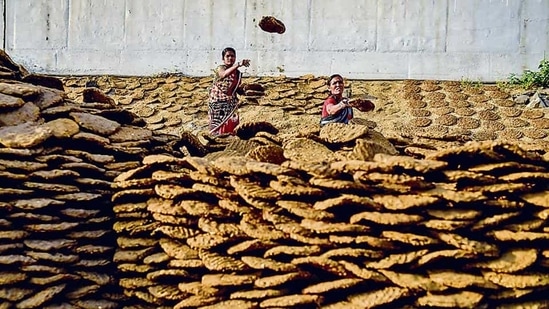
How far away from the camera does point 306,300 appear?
3.59 metres

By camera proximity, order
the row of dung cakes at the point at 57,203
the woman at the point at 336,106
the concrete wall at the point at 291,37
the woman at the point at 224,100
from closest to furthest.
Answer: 1. the row of dung cakes at the point at 57,203
2. the woman at the point at 336,106
3. the woman at the point at 224,100
4. the concrete wall at the point at 291,37

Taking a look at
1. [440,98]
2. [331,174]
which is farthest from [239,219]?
[440,98]

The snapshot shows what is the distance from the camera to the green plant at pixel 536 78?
31.0 feet

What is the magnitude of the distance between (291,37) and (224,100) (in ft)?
10.0

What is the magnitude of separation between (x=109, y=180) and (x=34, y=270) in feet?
2.30

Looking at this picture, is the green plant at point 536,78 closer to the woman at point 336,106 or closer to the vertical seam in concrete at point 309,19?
the vertical seam in concrete at point 309,19

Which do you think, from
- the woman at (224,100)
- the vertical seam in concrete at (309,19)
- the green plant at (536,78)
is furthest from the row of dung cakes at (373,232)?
the vertical seam in concrete at (309,19)

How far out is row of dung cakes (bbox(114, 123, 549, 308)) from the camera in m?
3.49

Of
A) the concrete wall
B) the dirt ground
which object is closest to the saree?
the dirt ground

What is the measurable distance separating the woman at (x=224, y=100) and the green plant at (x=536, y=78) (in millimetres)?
3942

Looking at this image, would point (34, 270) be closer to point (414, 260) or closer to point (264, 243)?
point (264, 243)

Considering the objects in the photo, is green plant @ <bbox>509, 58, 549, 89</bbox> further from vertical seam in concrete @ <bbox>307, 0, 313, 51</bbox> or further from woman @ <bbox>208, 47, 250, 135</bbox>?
woman @ <bbox>208, 47, 250, 135</bbox>

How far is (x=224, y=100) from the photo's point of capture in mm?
7375

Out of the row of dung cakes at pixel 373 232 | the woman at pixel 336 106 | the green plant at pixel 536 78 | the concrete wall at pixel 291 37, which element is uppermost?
the concrete wall at pixel 291 37
